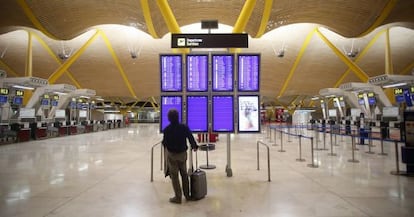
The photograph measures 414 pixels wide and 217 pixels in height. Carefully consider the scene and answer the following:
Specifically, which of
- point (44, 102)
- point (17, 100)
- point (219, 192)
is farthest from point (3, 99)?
point (219, 192)

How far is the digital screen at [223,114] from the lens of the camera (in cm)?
541

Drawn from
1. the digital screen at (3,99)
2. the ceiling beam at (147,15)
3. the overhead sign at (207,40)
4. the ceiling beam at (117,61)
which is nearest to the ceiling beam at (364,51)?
the ceiling beam at (147,15)

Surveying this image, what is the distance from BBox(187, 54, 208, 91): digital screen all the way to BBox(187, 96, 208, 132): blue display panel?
272 mm

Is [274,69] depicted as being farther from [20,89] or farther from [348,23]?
[20,89]

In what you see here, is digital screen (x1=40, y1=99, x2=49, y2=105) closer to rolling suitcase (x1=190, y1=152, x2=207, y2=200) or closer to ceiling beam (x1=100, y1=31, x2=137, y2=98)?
ceiling beam (x1=100, y1=31, x2=137, y2=98)

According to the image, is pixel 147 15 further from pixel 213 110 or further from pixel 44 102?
pixel 213 110

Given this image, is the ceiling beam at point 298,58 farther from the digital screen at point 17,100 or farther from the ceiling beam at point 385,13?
the digital screen at point 17,100

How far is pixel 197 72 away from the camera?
17.8 feet

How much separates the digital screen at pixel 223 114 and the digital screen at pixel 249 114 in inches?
9.1

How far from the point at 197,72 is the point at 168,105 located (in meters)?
0.98

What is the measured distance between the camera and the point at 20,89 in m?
16.3

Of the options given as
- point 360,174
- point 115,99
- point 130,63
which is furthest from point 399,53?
point 115,99

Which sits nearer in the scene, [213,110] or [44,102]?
[213,110]

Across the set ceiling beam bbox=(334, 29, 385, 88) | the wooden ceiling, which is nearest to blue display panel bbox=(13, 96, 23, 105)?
the wooden ceiling
